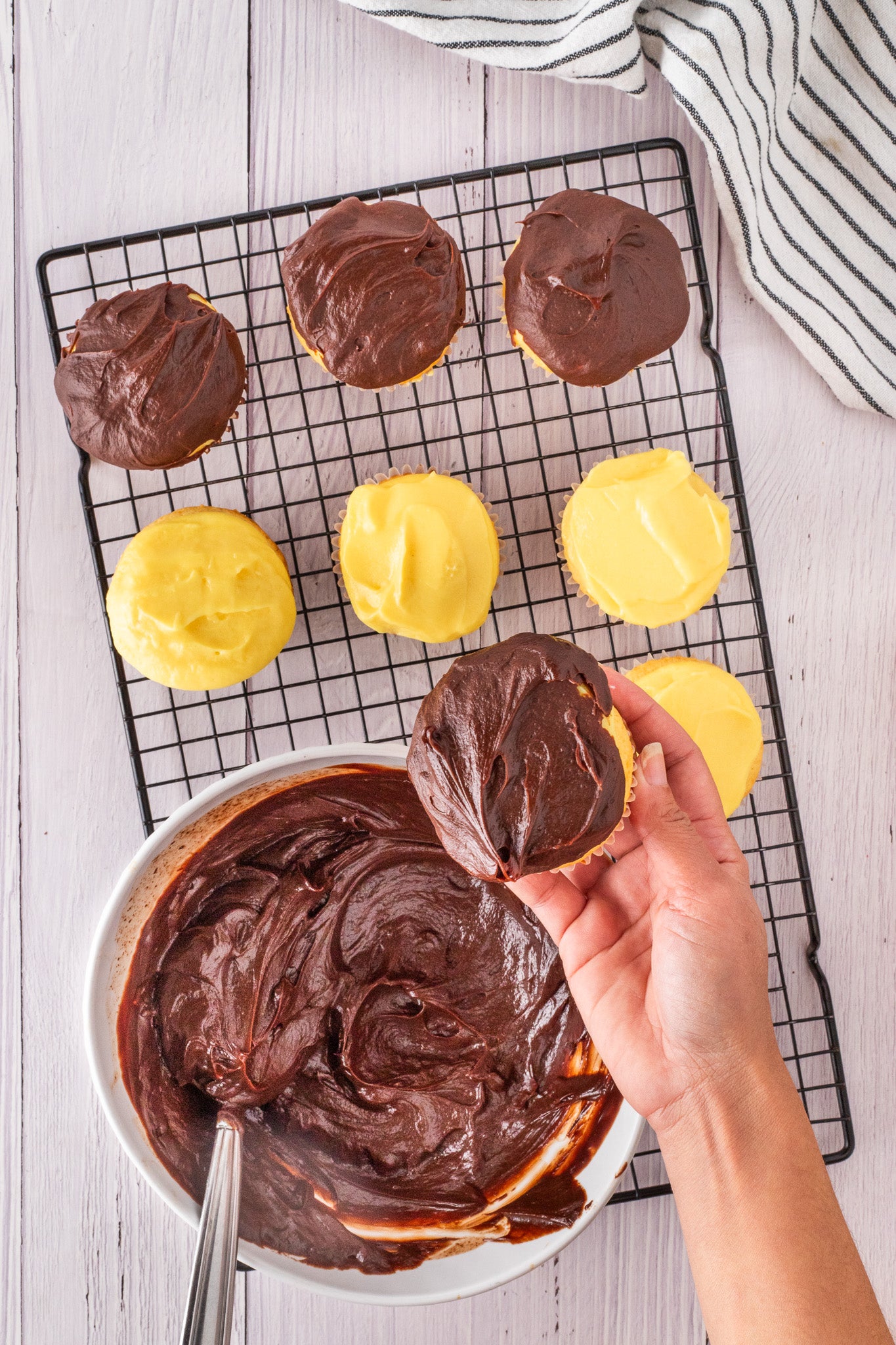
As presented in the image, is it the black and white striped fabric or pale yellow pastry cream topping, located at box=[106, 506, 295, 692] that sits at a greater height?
the black and white striped fabric

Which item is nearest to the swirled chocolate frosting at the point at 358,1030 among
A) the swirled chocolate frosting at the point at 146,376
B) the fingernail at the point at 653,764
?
the fingernail at the point at 653,764

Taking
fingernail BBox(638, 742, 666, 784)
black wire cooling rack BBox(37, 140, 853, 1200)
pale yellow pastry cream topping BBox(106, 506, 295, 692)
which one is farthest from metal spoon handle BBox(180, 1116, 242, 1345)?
fingernail BBox(638, 742, 666, 784)

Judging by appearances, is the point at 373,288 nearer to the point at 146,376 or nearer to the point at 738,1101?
the point at 146,376

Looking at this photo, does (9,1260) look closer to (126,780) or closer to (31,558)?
(126,780)

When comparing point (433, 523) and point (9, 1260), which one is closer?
point (433, 523)

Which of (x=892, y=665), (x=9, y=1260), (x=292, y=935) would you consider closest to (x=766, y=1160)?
(x=292, y=935)

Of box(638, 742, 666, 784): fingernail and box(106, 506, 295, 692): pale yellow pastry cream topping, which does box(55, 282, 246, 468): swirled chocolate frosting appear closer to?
box(106, 506, 295, 692): pale yellow pastry cream topping

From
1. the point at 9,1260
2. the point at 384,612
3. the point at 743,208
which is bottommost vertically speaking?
the point at 9,1260
